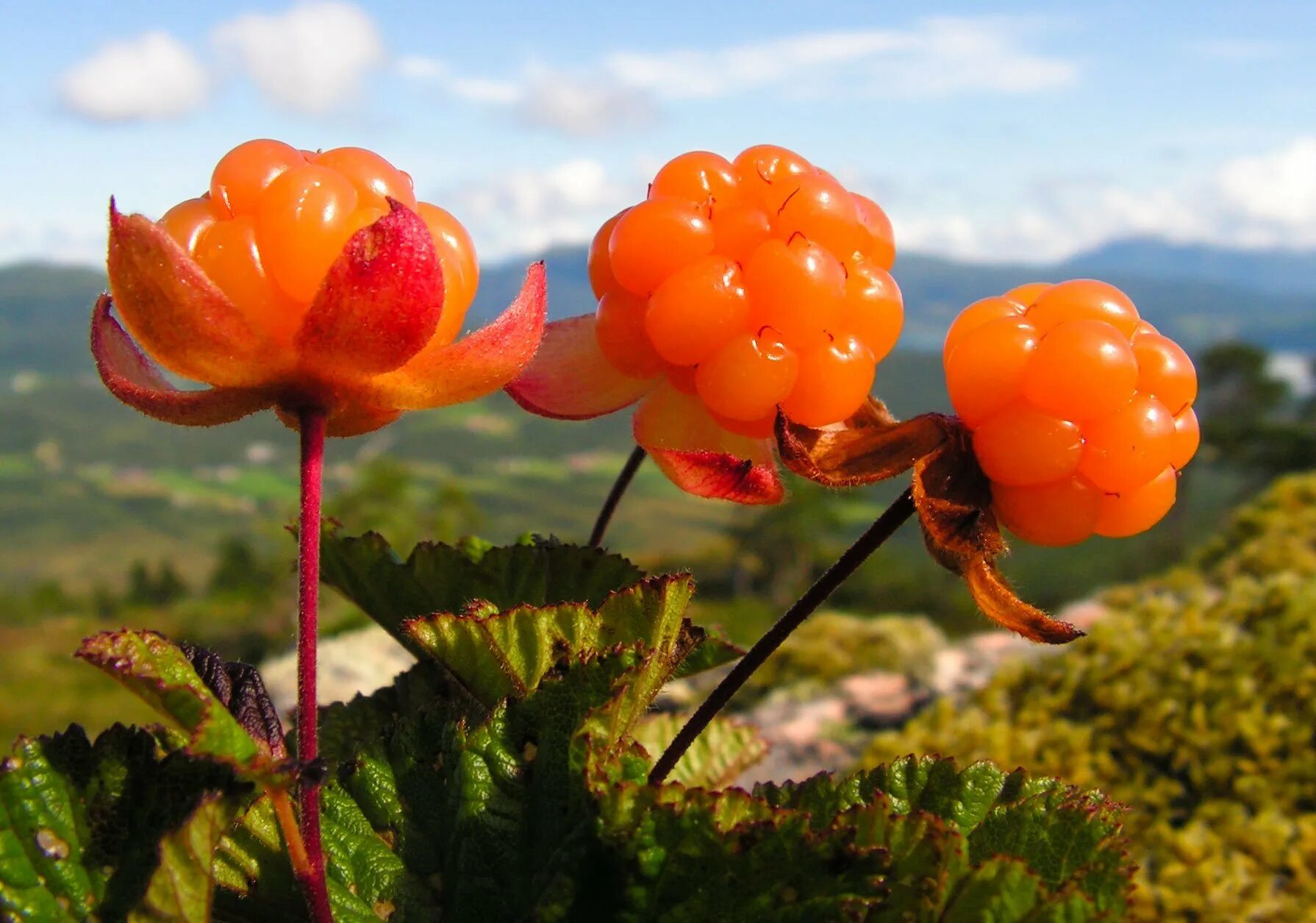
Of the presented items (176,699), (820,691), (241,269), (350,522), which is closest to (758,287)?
(241,269)

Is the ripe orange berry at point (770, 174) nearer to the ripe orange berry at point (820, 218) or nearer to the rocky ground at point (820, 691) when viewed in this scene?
the ripe orange berry at point (820, 218)

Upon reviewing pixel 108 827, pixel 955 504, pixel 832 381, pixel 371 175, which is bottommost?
pixel 108 827

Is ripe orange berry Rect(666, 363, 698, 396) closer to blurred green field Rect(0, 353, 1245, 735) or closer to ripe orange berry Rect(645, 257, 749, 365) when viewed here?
ripe orange berry Rect(645, 257, 749, 365)

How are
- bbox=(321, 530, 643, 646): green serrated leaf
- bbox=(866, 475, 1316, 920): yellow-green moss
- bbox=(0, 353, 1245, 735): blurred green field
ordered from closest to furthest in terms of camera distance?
bbox=(321, 530, 643, 646): green serrated leaf, bbox=(866, 475, 1316, 920): yellow-green moss, bbox=(0, 353, 1245, 735): blurred green field

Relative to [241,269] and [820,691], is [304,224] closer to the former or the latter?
[241,269]

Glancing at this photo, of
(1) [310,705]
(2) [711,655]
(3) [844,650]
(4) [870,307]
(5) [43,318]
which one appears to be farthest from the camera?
(5) [43,318]

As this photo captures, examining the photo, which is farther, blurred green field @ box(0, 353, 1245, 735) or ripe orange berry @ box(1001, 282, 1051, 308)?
blurred green field @ box(0, 353, 1245, 735)

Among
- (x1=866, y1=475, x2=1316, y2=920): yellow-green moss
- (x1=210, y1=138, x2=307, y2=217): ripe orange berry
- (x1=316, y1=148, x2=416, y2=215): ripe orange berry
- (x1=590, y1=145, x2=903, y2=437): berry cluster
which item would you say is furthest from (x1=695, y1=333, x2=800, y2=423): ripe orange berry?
(x1=866, y1=475, x2=1316, y2=920): yellow-green moss
